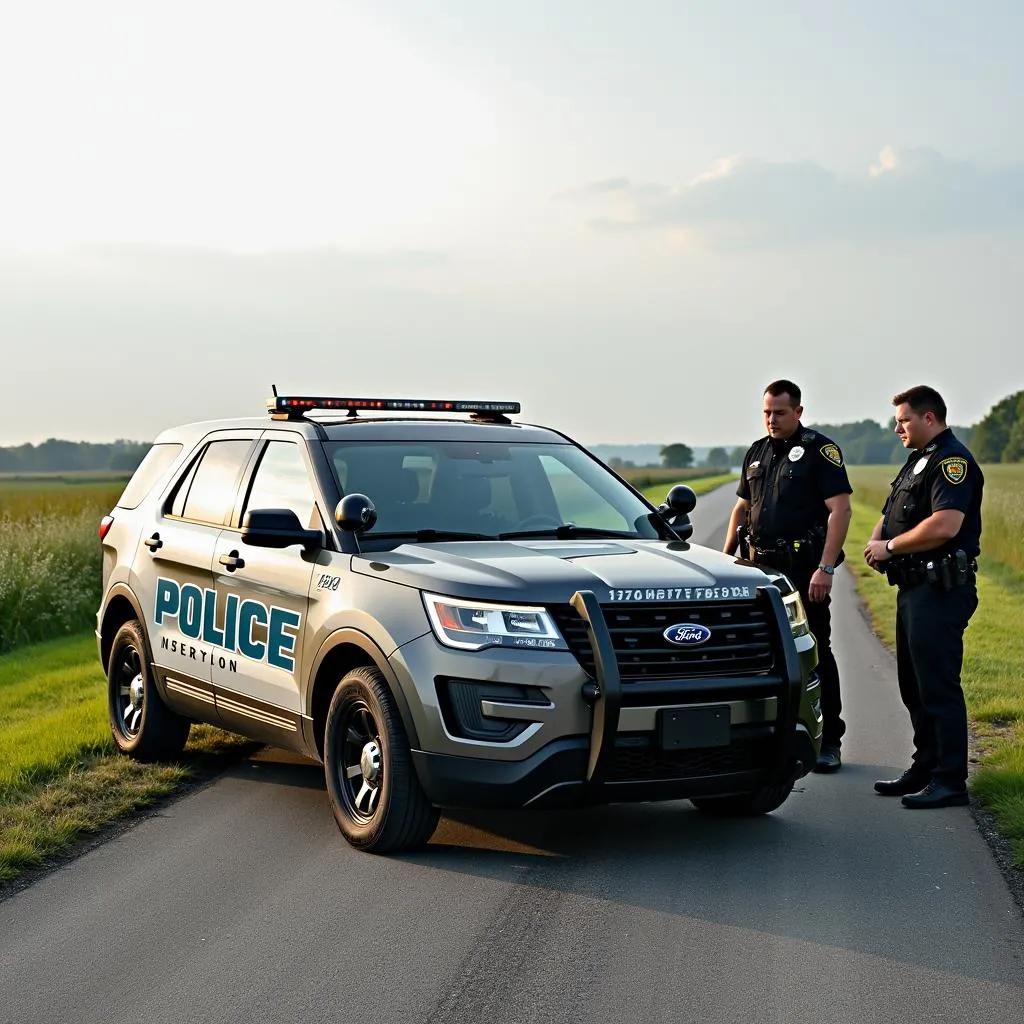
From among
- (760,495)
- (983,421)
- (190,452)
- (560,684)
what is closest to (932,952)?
(560,684)

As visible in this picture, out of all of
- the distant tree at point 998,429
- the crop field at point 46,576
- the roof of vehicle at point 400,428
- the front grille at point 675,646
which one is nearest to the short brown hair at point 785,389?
the roof of vehicle at point 400,428

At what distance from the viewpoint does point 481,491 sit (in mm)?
7145

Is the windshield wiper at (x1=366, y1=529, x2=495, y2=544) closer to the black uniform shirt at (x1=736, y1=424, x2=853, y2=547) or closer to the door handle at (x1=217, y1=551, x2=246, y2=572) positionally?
the door handle at (x1=217, y1=551, x2=246, y2=572)

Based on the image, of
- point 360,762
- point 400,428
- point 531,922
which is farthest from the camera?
point 400,428

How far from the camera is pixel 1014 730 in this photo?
8.99 meters

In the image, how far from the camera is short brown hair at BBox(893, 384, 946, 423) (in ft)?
24.5

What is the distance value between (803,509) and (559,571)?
2886mm

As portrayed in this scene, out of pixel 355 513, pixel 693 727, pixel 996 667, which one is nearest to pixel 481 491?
pixel 355 513

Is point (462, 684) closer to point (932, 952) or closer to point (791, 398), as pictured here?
point (932, 952)

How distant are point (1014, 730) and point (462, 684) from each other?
4.73 metres

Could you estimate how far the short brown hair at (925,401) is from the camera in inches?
294

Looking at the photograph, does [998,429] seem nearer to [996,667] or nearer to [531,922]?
[996,667]

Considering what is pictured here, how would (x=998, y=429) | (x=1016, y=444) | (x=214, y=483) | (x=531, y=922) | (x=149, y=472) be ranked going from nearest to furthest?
(x=531, y=922) < (x=214, y=483) < (x=149, y=472) < (x=1016, y=444) < (x=998, y=429)

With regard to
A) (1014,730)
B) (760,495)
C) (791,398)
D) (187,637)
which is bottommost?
(1014,730)
